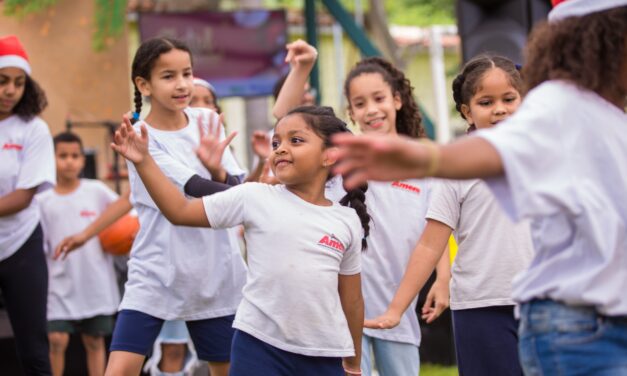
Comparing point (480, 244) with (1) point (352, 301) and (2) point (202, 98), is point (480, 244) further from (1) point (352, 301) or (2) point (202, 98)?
(2) point (202, 98)

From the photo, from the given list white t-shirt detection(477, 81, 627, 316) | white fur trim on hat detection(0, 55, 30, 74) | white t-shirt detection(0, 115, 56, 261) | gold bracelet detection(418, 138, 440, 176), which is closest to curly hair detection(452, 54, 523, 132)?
white t-shirt detection(477, 81, 627, 316)

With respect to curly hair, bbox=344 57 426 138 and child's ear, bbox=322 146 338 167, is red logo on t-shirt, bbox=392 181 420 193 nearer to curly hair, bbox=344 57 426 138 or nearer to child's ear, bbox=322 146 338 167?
curly hair, bbox=344 57 426 138

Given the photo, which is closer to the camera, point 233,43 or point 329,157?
point 329,157

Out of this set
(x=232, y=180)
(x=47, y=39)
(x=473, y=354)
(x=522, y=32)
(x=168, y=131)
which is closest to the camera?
(x=473, y=354)

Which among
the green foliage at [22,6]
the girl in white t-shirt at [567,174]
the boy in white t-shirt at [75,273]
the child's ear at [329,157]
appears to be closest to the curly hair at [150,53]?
the child's ear at [329,157]

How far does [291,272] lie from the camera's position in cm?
386

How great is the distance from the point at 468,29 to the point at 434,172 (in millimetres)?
6874

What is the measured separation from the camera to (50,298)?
24.2 feet

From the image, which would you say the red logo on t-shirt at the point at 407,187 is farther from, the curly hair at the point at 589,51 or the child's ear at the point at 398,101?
the curly hair at the point at 589,51

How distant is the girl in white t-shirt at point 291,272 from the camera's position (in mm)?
3838

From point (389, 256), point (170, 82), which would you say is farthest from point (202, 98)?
point (389, 256)

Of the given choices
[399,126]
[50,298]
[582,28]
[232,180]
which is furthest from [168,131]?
[50,298]

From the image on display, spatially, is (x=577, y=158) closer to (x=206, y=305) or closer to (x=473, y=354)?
(x=473, y=354)

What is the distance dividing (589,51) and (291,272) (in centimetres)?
156
